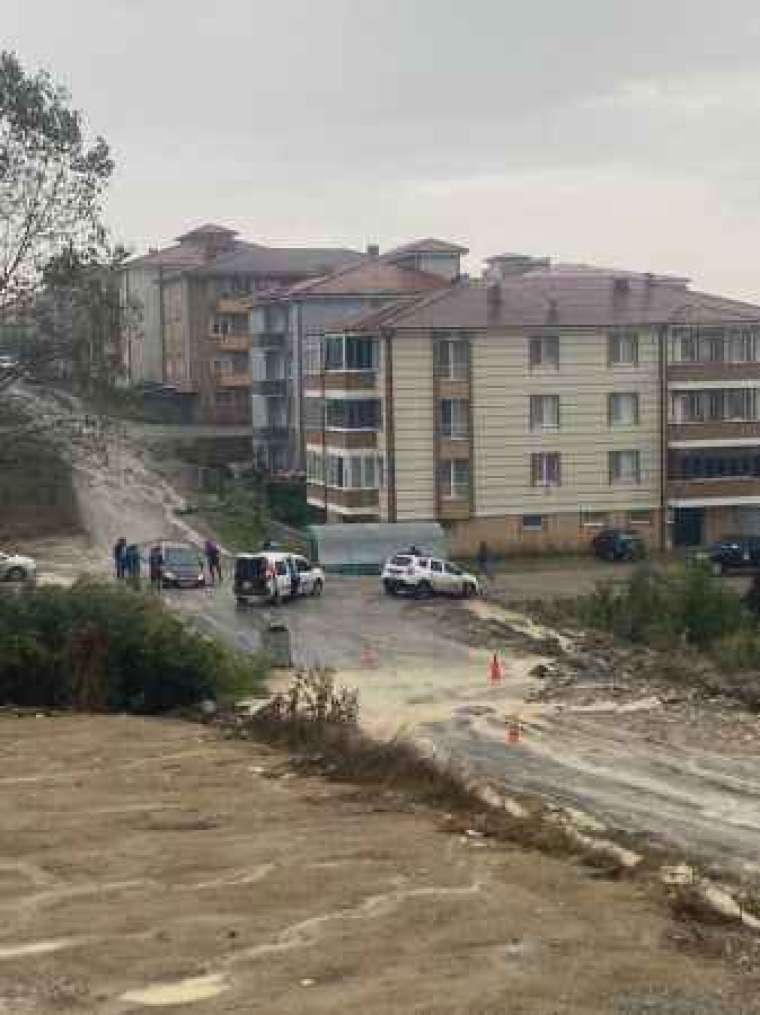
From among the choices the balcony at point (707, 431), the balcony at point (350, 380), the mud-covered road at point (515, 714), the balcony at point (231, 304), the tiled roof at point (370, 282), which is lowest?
the mud-covered road at point (515, 714)

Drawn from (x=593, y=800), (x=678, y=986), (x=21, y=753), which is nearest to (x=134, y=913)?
(x=678, y=986)

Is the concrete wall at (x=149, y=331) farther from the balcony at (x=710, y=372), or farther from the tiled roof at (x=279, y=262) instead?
the balcony at (x=710, y=372)

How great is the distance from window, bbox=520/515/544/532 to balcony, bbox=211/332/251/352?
27.8 meters

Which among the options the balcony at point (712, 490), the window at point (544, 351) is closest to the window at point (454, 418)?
the window at point (544, 351)

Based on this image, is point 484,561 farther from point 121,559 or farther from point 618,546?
point 121,559

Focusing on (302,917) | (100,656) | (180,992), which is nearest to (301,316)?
(100,656)

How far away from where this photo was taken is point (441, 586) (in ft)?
143

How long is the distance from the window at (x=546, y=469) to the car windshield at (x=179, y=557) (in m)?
15.6

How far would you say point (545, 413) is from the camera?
56.8 m

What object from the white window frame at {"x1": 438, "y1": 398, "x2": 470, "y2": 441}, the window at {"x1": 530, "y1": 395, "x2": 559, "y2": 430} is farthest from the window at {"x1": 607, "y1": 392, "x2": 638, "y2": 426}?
the white window frame at {"x1": 438, "y1": 398, "x2": 470, "y2": 441}

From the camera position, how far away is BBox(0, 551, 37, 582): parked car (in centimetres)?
4141

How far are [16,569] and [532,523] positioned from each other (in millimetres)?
20009

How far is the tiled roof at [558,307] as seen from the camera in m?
55.2

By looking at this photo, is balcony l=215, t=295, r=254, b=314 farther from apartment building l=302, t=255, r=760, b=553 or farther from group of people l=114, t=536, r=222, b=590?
group of people l=114, t=536, r=222, b=590
